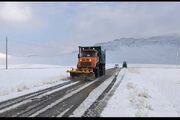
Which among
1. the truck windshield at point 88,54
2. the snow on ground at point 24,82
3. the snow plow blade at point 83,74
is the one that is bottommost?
the snow on ground at point 24,82

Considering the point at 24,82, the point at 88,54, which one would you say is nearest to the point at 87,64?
the point at 88,54

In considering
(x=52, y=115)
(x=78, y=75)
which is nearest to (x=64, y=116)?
(x=52, y=115)

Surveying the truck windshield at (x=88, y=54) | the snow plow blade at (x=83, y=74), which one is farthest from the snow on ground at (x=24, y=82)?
the truck windshield at (x=88, y=54)

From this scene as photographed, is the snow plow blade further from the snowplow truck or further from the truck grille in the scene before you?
the truck grille

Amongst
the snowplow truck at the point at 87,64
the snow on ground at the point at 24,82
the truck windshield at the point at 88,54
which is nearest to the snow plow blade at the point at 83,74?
the snowplow truck at the point at 87,64

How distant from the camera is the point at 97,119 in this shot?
12758 mm

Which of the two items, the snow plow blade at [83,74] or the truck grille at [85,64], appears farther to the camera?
the truck grille at [85,64]

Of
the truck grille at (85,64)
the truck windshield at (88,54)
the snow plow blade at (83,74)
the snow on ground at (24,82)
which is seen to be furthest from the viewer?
the truck windshield at (88,54)

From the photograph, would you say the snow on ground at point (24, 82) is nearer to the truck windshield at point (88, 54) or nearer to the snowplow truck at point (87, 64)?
the snowplow truck at point (87, 64)

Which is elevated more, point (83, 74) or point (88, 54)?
point (88, 54)

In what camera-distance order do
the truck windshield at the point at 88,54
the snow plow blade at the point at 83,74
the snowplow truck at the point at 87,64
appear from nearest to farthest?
1. the snow plow blade at the point at 83,74
2. the snowplow truck at the point at 87,64
3. the truck windshield at the point at 88,54

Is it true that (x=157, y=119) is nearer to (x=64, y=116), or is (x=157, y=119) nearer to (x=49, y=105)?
(x=64, y=116)

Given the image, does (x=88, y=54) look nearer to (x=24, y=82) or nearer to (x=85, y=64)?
(x=85, y=64)

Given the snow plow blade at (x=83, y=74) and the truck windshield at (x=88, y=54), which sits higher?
the truck windshield at (x=88, y=54)
